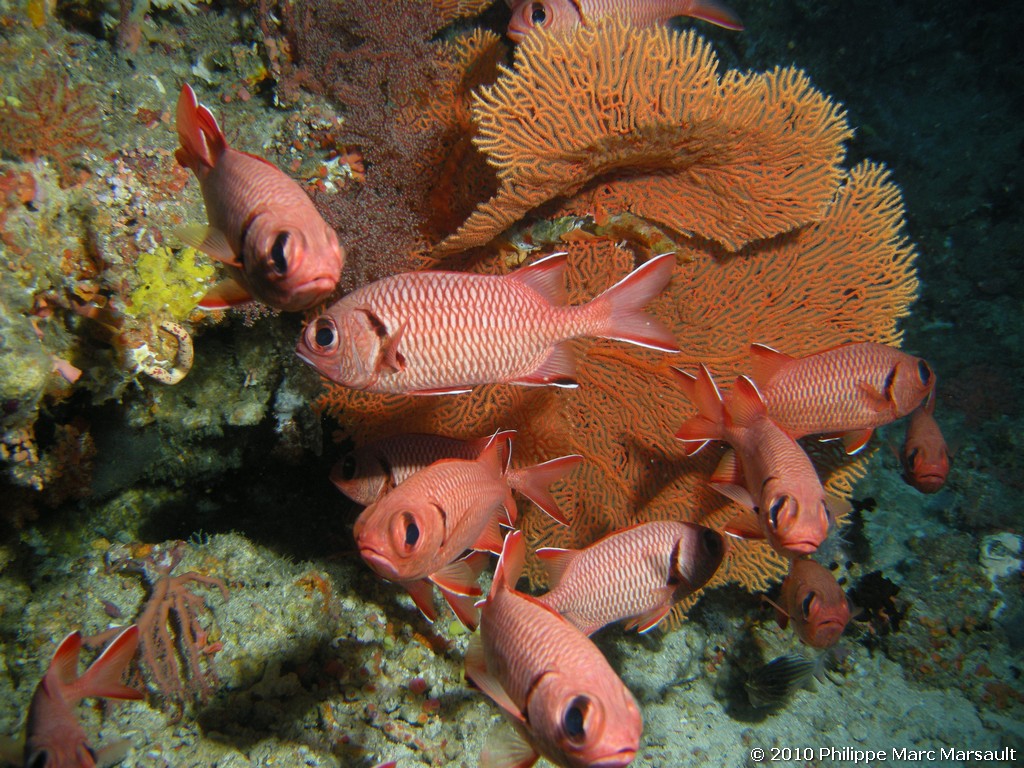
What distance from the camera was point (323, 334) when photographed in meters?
2.03

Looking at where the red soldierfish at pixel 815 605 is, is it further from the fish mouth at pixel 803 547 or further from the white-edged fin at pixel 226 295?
the white-edged fin at pixel 226 295

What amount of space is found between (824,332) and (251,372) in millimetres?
4267

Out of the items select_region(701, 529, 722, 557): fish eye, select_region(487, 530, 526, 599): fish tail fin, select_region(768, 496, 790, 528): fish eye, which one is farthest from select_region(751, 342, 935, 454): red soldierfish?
select_region(487, 530, 526, 599): fish tail fin

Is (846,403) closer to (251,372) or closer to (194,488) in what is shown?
(251,372)

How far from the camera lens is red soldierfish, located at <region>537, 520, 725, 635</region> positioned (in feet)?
10.0

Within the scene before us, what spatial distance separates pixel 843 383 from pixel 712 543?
135 cm

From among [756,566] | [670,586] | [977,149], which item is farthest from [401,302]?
[977,149]

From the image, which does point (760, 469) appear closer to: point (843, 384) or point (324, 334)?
point (843, 384)

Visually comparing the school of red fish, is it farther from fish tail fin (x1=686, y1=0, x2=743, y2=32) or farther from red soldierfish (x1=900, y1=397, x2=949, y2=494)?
red soldierfish (x1=900, y1=397, x2=949, y2=494)

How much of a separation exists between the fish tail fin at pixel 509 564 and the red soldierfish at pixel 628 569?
54 cm

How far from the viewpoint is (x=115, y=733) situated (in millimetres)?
3025

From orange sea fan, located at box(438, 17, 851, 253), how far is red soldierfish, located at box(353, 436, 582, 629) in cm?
152

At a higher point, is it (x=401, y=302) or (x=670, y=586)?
(x=401, y=302)

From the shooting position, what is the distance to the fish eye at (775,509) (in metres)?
2.75
